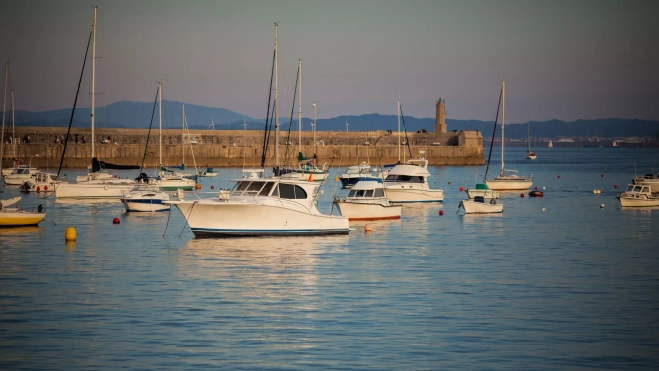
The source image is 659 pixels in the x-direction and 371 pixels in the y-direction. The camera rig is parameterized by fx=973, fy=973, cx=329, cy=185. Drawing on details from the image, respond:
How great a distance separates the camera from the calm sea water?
1644 cm

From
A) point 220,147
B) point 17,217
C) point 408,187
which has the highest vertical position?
point 220,147

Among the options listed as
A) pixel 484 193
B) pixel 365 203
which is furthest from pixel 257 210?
pixel 484 193

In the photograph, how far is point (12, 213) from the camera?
35.9m

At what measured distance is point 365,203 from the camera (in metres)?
40.8

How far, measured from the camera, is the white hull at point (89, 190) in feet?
178

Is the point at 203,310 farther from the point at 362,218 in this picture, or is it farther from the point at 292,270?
the point at 362,218

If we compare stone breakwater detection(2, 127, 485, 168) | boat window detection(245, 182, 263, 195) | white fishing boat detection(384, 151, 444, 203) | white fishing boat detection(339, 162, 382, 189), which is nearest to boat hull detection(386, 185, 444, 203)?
white fishing boat detection(384, 151, 444, 203)

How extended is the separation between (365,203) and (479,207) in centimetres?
854

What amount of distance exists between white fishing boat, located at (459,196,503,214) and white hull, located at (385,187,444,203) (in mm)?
6133

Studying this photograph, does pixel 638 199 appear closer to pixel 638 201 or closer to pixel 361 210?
pixel 638 201

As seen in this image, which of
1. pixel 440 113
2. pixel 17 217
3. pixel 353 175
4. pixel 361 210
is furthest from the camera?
pixel 440 113

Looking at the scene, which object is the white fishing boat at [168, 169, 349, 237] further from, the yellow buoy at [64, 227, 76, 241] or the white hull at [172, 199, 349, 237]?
the yellow buoy at [64, 227, 76, 241]

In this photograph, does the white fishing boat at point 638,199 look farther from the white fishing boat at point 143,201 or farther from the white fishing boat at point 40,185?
the white fishing boat at point 40,185

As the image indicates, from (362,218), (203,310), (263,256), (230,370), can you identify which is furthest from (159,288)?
(362,218)
